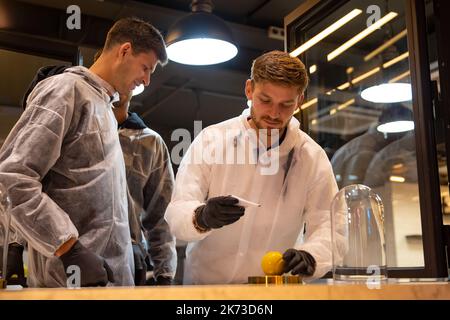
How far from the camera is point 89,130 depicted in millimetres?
1671

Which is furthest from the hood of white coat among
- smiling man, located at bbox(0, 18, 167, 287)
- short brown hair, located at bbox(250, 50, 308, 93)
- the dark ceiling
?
the dark ceiling

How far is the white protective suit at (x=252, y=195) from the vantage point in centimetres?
169

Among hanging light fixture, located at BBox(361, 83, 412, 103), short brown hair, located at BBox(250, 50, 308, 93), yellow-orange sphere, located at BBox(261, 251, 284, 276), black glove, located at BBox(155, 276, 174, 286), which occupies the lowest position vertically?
black glove, located at BBox(155, 276, 174, 286)

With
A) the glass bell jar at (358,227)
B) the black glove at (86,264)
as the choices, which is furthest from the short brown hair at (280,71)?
the black glove at (86,264)

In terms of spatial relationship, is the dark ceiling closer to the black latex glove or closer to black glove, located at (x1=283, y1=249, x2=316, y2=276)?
the black latex glove

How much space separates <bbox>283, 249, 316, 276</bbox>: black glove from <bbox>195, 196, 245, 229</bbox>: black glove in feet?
0.53

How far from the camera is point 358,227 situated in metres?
1.46

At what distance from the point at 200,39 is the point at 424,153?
1.52 metres

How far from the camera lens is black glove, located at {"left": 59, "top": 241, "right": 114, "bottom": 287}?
142cm

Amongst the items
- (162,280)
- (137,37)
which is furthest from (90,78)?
(162,280)

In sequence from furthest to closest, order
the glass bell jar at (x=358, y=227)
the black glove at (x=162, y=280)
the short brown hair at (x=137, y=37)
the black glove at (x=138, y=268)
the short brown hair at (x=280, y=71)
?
the black glove at (x=162, y=280)
the black glove at (x=138, y=268)
the short brown hair at (x=137, y=37)
the short brown hair at (x=280, y=71)
the glass bell jar at (x=358, y=227)

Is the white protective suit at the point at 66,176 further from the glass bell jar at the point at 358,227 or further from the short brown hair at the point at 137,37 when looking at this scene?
the glass bell jar at the point at 358,227
